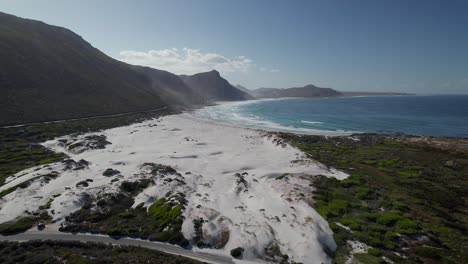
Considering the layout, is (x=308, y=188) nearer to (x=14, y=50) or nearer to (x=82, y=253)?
(x=82, y=253)

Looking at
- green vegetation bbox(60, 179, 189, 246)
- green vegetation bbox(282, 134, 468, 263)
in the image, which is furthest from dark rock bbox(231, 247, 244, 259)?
green vegetation bbox(282, 134, 468, 263)

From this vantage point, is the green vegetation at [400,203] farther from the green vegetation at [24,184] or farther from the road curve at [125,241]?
the green vegetation at [24,184]

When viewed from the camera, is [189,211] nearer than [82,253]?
No

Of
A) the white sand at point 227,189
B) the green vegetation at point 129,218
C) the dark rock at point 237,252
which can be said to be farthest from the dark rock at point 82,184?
the dark rock at point 237,252

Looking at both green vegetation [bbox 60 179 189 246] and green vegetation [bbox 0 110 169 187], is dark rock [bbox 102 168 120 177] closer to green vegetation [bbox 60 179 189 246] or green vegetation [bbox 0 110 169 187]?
green vegetation [bbox 60 179 189 246]

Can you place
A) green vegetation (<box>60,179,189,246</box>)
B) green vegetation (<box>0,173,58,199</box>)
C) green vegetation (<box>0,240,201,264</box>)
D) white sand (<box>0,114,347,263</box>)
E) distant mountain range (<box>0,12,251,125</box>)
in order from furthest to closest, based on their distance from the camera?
1. distant mountain range (<box>0,12,251,125</box>)
2. green vegetation (<box>0,173,58,199</box>)
3. green vegetation (<box>60,179,189,246</box>)
4. white sand (<box>0,114,347,263</box>)
5. green vegetation (<box>0,240,201,264</box>)

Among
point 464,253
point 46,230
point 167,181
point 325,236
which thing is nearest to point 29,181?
point 46,230

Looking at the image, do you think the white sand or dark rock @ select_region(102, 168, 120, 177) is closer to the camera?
the white sand
